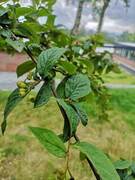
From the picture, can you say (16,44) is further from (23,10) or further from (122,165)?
(122,165)

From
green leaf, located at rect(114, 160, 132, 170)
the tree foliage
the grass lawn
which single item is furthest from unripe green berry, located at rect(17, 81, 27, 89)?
the grass lawn

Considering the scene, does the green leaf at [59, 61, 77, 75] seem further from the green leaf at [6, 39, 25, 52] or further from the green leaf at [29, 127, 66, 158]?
the green leaf at [29, 127, 66, 158]

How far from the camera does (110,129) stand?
4738 millimetres

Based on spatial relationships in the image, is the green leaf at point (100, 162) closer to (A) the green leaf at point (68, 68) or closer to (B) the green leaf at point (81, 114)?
(B) the green leaf at point (81, 114)

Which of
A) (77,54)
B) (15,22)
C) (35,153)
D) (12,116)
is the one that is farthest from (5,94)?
(15,22)

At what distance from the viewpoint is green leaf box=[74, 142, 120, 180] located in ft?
1.54

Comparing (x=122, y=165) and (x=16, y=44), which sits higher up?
(x=16, y=44)

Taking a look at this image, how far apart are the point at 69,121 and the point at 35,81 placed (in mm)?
112

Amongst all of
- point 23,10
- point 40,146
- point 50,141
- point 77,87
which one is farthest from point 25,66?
point 40,146

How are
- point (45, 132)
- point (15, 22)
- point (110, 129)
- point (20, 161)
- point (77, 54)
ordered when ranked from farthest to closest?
point (110, 129), point (20, 161), point (77, 54), point (15, 22), point (45, 132)

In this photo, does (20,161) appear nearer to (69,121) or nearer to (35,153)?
(35,153)

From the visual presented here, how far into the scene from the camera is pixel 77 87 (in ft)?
2.04

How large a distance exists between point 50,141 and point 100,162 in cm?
7

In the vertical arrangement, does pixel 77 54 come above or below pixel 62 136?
below
